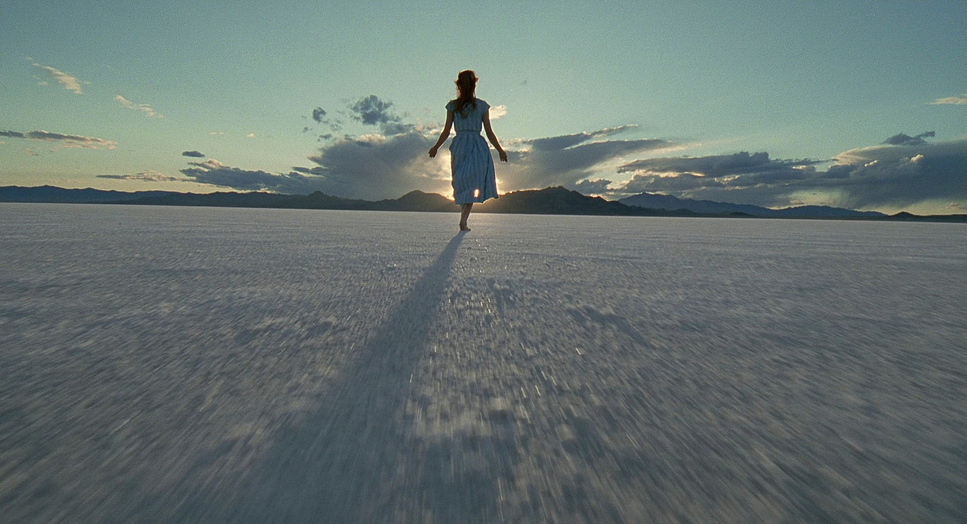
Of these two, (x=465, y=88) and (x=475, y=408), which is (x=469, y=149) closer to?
(x=465, y=88)

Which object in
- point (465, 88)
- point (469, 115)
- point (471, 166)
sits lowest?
point (471, 166)

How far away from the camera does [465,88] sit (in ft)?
17.3

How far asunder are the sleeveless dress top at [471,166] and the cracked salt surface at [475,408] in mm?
4155

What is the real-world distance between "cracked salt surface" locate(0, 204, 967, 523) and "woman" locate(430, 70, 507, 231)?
4087mm

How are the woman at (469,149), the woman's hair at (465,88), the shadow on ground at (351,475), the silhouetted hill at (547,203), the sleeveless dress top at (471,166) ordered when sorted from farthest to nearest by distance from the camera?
the silhouetted hill at (547,203)
the sleeveless dress top at (471,166)
the woman at (469,149)
the woman's hair at (465,88)
the shadow on ground at (351,475)

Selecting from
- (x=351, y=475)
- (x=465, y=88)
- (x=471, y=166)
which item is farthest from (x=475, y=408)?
(x=471, y=166)

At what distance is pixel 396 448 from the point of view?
66cm

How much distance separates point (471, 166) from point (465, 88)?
0.97 metres

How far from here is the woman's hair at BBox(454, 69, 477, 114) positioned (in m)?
5.17

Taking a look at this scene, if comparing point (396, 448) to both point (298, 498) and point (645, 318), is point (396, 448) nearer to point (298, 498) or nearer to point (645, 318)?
point (298, 498)

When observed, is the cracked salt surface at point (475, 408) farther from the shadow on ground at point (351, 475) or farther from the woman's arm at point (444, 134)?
the woman's arm at point (444, 134)

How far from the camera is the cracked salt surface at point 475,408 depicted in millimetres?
554

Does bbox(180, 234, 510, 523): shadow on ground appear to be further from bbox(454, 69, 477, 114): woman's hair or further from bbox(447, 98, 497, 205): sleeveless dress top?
bbox(447, 98, 497, 205): sleeveless dress top

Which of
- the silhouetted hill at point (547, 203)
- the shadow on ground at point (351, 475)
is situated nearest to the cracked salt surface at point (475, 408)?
the shadow on ground at point (351, 475)
